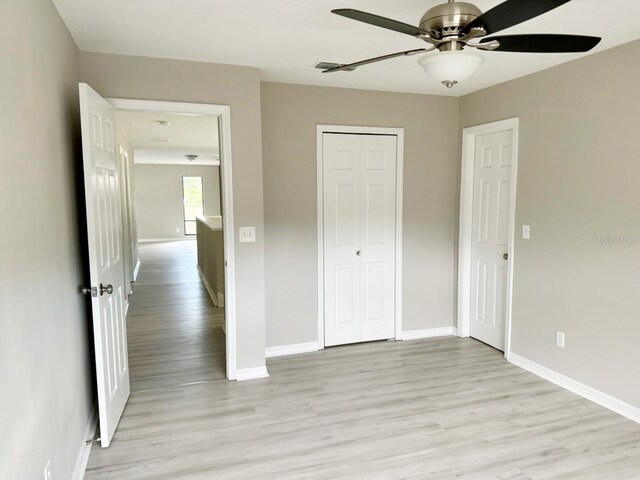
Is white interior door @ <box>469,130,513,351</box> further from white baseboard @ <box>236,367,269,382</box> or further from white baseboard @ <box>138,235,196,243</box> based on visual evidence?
white baseboard @ <box>138,235,196,243</box>

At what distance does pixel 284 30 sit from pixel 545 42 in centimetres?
147

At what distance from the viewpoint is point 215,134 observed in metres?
6.75

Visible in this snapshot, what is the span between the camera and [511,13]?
1.53 m

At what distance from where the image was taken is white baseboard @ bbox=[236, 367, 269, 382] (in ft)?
11.7

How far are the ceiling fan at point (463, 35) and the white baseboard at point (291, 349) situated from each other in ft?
9.23

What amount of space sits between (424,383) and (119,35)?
3232 mm

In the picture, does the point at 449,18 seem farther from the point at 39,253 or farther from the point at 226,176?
the point at 226,176

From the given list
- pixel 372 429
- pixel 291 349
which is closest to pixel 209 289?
pixel 291 349

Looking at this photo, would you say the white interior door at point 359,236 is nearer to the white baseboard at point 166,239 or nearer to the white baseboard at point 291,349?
the white baseboard at point 291,349

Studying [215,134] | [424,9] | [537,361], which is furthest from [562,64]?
[215,134]

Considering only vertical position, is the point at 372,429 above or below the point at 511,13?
below

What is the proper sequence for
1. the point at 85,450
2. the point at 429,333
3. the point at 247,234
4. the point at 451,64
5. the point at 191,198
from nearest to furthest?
the point at 451,64 < the point at 85,450 < the point at 247,234 < the point at 429,333 < the point at 191,198

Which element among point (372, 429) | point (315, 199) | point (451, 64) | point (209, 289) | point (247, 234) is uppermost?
point (451, 64)

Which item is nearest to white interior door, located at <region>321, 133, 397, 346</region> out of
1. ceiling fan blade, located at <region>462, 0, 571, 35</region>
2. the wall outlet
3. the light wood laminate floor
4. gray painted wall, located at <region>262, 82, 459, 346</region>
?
gray painted wall, located at <region>262, 82, 459, 346</region>
